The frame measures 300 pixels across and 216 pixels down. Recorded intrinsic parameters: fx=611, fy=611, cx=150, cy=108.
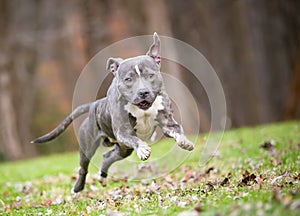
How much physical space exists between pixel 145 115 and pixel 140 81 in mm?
472

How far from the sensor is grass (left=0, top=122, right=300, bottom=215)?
573 centimetres

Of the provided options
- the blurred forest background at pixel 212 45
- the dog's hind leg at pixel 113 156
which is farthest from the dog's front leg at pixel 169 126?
the blurred forest background at pixel 212 45

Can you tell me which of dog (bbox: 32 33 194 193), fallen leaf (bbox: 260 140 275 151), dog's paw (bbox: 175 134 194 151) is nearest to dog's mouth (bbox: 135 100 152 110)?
dog (bbox: 32 33 194 193)

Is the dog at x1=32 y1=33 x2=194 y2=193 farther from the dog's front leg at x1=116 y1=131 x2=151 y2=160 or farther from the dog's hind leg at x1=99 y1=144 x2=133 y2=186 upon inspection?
the dog's hind leg at x1=99 y1=144 x2=133 y2=186

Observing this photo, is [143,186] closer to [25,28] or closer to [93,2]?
[93,2]

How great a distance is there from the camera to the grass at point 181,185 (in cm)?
573

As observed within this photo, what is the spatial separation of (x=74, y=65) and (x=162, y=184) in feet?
103

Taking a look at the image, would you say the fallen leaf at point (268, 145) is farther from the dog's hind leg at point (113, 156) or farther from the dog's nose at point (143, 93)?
the dog's nose at point (143, 93)

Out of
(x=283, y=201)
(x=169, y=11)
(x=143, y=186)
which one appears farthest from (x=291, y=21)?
(x=283, y=201)

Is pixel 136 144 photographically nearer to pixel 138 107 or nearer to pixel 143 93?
pixel 138 107

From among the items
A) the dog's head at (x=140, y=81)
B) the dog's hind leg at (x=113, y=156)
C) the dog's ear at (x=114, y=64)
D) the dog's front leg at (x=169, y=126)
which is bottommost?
the dog's hind leg at (x=113, y=156)

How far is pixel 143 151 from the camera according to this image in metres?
6.98

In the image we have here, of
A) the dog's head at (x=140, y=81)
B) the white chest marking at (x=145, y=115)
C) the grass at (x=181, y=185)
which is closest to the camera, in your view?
the grass at (x=181, y=185)

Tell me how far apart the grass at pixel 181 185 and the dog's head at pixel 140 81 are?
1.18 meters
